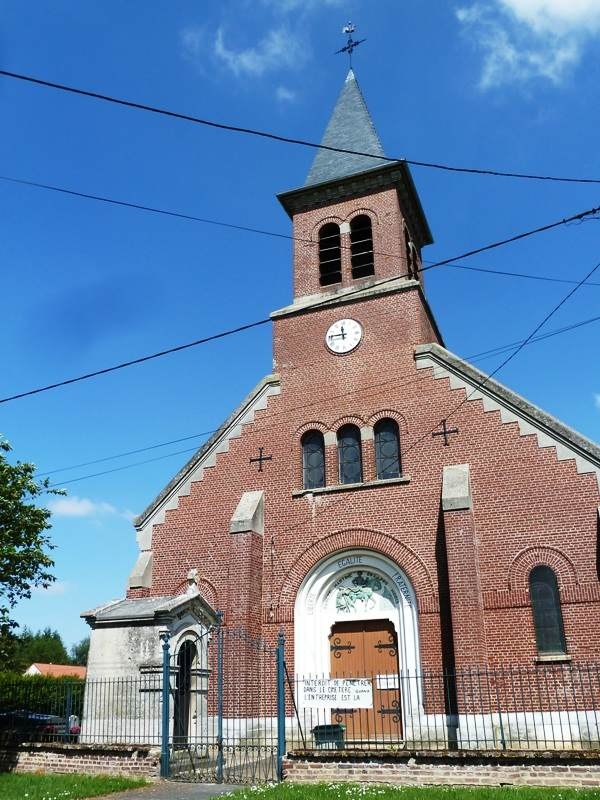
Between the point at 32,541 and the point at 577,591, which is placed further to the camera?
the point at 32,541

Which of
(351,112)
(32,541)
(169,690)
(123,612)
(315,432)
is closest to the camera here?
(169,690)

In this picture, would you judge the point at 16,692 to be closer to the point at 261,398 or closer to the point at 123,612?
the point at 123,612

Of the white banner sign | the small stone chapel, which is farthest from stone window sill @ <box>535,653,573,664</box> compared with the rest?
the white banner sign

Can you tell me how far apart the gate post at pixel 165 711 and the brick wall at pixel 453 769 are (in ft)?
7.08

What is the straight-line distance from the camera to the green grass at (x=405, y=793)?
982 cm

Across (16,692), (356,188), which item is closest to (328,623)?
(16,692)

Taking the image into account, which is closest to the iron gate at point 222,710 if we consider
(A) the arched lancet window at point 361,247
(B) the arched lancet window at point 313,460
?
(B) the arched lancet window at point 313,460

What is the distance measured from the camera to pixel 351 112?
25109mm

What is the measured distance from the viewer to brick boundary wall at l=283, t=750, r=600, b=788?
1095 centimetres

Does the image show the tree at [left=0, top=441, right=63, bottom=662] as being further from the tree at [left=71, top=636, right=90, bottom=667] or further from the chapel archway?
the tree at [left=71, top=636, right=90, bottom=667]

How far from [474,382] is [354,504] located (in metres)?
4.10

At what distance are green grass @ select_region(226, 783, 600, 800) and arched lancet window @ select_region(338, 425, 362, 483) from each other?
26.1 ft

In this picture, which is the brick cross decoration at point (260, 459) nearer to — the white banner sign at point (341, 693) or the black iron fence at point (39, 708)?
the black iron fence at point (39, 708)

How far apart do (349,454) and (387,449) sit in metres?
1.00
